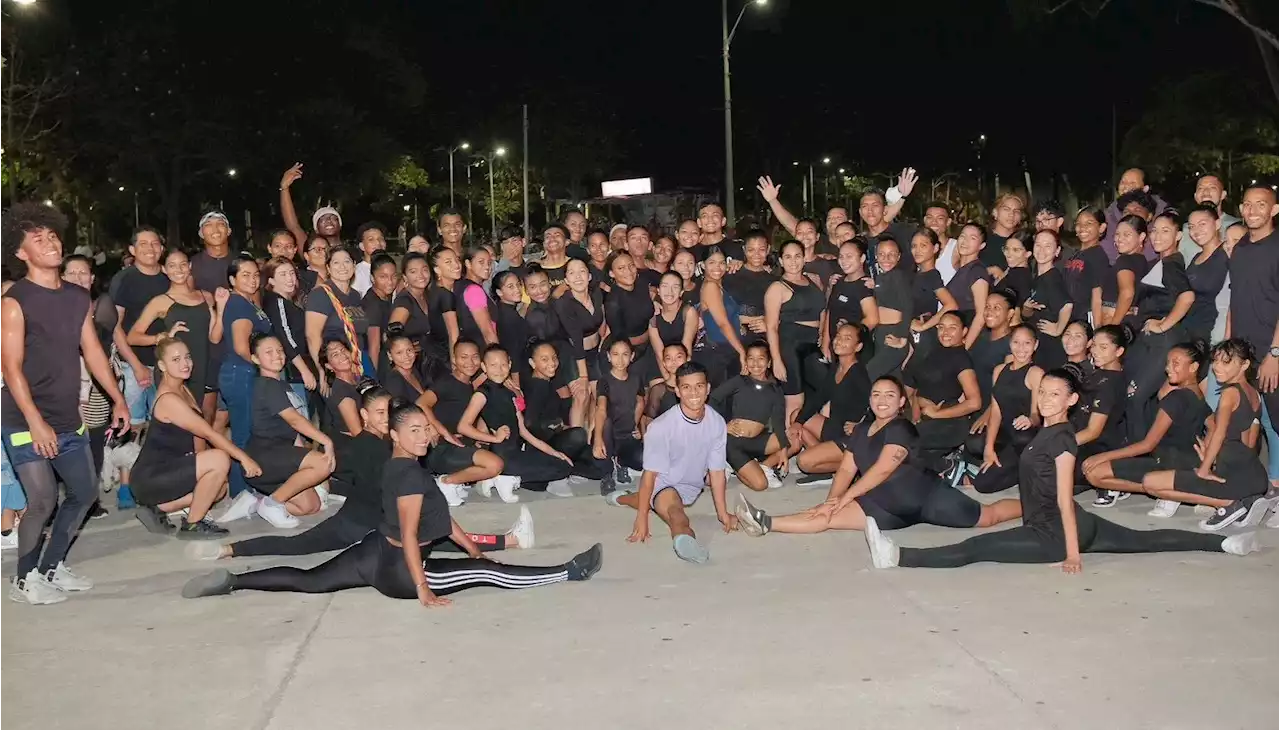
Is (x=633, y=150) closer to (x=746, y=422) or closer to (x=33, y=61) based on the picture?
(x=33, y=61)

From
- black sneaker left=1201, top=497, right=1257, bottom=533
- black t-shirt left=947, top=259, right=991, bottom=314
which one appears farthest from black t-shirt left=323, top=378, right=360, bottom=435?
black sneaker left=1201, top=497, right=1257, bottom=533

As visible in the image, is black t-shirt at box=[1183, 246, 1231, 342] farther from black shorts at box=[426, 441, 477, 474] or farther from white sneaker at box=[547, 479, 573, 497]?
black shorts at box=[426, 441, 477, 474]

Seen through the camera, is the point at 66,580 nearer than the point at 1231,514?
Yes

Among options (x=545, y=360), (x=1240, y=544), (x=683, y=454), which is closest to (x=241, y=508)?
(x=545, y=360)

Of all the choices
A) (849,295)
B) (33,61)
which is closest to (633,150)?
(33,61)

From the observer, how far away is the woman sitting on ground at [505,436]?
8.75 metres

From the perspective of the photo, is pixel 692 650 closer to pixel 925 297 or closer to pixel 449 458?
pixel 449 458

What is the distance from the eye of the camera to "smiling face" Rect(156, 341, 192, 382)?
293 inches

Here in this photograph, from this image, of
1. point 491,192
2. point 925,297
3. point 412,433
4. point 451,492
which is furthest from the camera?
point 491,192

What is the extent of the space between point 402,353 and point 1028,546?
14.0 feet

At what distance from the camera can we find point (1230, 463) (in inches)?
294

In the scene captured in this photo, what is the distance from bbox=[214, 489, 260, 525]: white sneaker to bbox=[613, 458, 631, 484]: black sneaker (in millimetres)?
2452

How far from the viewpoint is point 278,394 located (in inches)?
317

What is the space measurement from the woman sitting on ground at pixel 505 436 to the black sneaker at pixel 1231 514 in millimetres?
4163
